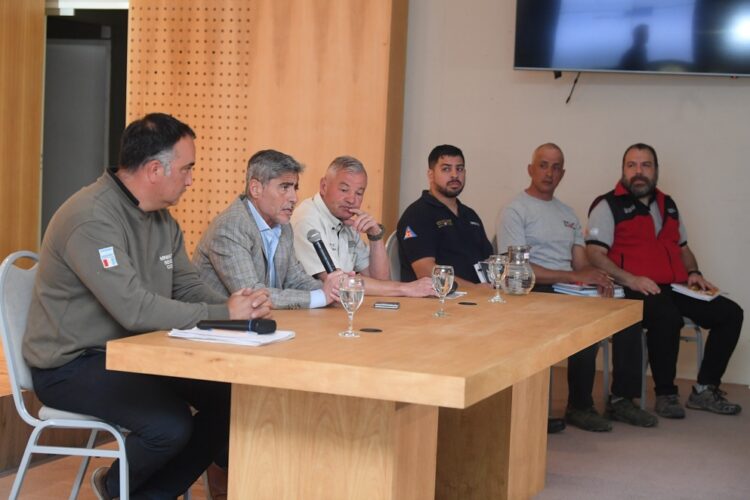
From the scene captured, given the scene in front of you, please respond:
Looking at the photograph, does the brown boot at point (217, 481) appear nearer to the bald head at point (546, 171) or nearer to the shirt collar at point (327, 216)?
the shirt collar at point (327, 216)

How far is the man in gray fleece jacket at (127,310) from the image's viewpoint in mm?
2764

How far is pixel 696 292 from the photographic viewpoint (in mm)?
5520

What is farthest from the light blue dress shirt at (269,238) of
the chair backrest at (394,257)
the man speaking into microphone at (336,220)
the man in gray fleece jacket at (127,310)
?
the chair backrest at (394,257)

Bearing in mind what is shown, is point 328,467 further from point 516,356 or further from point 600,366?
point 600,366

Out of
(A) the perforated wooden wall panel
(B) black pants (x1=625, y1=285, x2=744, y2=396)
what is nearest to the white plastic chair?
(B) black pants (x1=625, y1=285, x2=744, y2=396)

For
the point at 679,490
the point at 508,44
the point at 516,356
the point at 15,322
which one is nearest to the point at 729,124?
the point at 508,44

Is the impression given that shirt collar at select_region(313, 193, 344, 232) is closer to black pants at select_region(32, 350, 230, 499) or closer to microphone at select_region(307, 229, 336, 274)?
microphone at select_region(307, 229, 336, 274)

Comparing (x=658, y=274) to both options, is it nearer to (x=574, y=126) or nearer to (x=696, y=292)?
(x=696, y=292)

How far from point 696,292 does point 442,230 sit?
1.51 meters

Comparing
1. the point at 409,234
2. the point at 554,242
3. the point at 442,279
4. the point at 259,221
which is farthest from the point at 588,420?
the point at 259,221

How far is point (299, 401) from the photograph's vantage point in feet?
8.61

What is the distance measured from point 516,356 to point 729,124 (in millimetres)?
4309

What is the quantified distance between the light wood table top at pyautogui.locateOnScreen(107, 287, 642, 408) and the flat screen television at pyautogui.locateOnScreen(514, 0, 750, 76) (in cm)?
347

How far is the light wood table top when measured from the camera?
2195 mm
